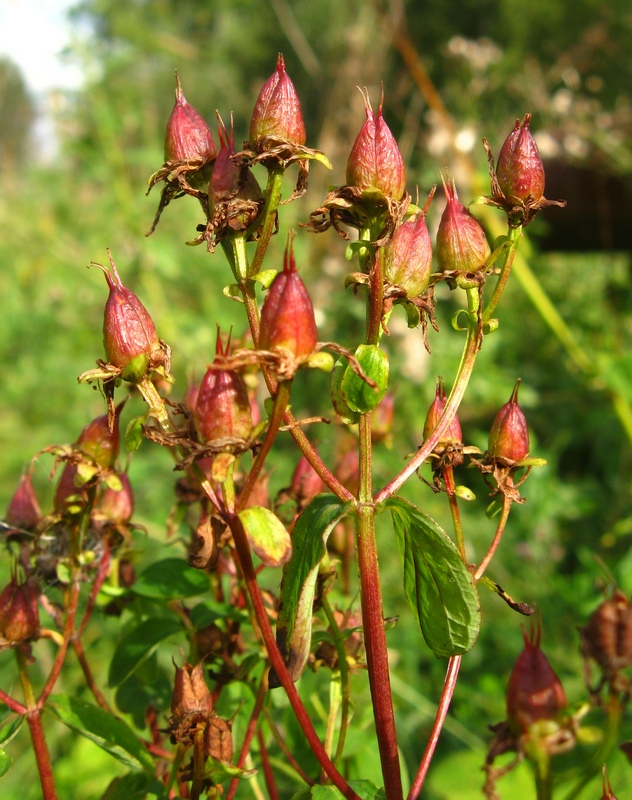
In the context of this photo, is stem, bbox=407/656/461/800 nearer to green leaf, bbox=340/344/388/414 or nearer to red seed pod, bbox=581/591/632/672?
red seed pod, bbox=581/591/632/672

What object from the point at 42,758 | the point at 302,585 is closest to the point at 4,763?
the point at 42,758

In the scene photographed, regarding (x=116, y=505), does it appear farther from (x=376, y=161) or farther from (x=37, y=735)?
(x=376, y=161)

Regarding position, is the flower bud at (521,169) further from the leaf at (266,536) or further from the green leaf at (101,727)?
the green leaf at (101,727)

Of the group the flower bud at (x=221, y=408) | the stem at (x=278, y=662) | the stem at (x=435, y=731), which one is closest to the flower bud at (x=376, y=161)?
the flower bud at (x=221, y=408)

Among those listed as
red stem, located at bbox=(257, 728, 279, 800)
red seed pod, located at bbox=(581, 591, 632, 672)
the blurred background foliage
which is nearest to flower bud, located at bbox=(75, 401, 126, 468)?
red stem, located at bbox=(257, 728, 279, 800)

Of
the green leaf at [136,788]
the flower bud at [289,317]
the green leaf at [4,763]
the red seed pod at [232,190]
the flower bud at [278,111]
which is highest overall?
the flower bud at [278,111]
